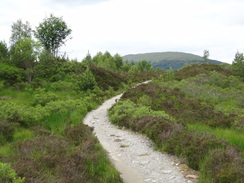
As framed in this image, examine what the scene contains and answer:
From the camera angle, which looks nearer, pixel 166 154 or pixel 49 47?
pixel 166 154

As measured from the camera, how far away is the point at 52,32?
31391 mm

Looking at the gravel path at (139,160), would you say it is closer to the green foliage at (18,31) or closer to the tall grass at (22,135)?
the tall grass at (22,135)

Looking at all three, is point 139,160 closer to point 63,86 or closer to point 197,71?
point 63,86

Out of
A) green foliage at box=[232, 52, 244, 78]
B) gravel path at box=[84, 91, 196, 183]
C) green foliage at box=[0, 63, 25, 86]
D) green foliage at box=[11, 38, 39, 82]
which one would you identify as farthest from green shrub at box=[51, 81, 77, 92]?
green foliage at box=[232, 52, 244, 78]

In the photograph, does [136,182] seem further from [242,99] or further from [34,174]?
[242,99]

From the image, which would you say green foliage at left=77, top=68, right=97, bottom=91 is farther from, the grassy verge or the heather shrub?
the heather shrub

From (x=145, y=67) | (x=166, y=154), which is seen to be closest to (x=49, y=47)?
(x=166, y=154)

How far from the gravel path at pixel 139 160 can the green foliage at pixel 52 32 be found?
24.2m

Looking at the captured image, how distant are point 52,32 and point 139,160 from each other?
2854cm

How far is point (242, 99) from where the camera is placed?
19.4 m

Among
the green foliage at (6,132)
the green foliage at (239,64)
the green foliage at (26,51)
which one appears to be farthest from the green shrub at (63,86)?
the green foliage at (239,64)

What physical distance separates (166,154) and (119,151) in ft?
6.30

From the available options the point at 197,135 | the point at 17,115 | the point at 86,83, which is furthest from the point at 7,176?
the point at 86,83

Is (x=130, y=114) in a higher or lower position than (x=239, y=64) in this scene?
lower
